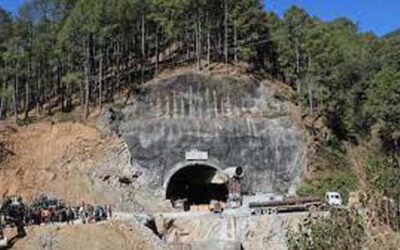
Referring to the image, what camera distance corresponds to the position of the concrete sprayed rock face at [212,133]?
2263 inches

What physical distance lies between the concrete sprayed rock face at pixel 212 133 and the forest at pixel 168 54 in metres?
3.50

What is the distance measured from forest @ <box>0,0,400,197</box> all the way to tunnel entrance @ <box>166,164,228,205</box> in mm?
8959

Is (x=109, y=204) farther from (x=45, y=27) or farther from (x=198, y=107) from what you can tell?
(x=45, y=27)

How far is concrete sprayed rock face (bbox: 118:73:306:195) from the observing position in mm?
57469

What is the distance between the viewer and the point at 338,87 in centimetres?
7138

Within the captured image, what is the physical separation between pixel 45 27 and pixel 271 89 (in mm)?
20727

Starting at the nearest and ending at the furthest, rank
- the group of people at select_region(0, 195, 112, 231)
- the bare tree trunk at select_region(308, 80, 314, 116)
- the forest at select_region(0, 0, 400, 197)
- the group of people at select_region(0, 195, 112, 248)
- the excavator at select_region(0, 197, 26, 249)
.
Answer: the excavator at select_region(0, 197, 26, 249) < the group of people at select_region(0, 195, 112, 248) < the group of people at select_region(0, 195, 112, 231) < the forest at select_region(0, 0, 400, 197) < the bare tree trunk at select_region(308, 80, 314, 116)

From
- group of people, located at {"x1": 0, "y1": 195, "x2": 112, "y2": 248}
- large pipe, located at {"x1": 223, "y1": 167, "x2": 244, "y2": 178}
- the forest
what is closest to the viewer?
group of people, located at {"x1": 0, "y1": 195, "x2": 112, "y2": 248}

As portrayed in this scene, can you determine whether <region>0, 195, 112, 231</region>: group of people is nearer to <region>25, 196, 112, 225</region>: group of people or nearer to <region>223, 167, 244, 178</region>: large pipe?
<region>25, 196, 112, 225</region>: group of people

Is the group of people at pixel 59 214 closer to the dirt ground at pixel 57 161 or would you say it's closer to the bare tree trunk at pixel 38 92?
the dirt ground at pixel 57 161

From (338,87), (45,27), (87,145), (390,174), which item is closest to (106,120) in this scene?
(87,145)

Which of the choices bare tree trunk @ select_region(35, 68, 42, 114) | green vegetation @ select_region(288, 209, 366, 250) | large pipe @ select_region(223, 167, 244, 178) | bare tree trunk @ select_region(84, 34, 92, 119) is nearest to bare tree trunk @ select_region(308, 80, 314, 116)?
large pipe @ select_region(223, 167, 244, 178)

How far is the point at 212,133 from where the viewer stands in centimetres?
5897

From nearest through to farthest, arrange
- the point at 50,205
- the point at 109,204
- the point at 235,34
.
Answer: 1. the point at 50,205
2. the point at 109,204
3. the point at 235,34
